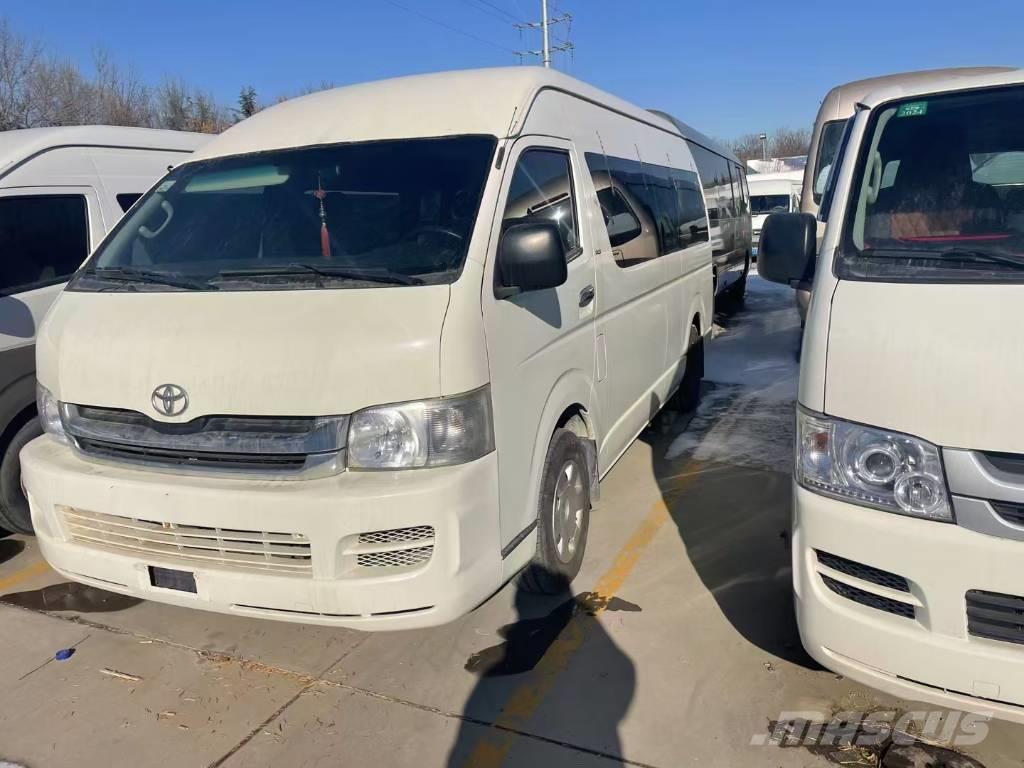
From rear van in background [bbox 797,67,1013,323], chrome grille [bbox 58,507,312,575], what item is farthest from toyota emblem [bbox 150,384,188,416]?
rear van in background [bbox 797,67,1013,323]

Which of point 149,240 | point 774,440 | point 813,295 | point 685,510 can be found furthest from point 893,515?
point 774,440

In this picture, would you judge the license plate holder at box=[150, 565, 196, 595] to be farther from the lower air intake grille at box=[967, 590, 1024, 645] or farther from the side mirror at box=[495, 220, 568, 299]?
the lower air intake grille at box=[967, 590, 1024, 645]

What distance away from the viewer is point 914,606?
2.33 metres

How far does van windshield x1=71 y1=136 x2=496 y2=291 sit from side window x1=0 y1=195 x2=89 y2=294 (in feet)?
5.10

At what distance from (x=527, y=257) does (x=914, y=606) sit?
1.80 metres

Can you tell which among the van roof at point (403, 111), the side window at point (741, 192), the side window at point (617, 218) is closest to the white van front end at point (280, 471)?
the van roof at point (403, 111)

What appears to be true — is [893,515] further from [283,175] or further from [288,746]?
[283,175]

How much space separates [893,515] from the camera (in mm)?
2350

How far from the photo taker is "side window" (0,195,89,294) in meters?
A: 4.88

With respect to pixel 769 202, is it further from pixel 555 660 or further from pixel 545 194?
pixel 555 660

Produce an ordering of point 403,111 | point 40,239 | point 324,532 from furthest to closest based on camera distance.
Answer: point 40,239, point 403,111, point 324,532

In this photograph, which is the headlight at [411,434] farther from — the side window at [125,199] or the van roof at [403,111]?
the side window at [125,199]

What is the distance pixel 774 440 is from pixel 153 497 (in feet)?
15.4

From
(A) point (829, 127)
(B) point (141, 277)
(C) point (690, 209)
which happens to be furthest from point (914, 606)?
(A) point (829, 127)
